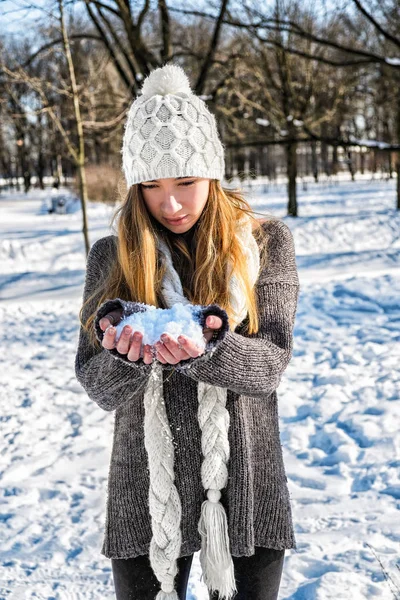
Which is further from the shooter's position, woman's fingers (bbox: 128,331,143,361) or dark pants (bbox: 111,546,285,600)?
dark pants (bbox: 111,546,285,600)

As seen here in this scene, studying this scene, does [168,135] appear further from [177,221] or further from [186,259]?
[186,259]

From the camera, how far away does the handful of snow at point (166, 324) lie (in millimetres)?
1189

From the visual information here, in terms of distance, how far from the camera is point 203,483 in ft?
4.80

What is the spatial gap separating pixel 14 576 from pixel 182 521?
1609mm

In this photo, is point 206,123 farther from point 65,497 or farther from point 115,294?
point 65,497

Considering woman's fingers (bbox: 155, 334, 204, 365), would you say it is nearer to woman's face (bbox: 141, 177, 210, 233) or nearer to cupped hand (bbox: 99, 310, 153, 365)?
cupped hand (bbox: 99, 310, 153, 365)

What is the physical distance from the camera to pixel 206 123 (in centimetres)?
161

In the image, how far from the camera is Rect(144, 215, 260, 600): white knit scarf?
143cm

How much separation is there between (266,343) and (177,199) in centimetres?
43

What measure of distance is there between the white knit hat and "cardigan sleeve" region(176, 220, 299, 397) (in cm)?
27

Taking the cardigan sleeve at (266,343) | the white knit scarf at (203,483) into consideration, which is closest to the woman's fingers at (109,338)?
the cardigan sleeve at (266,343)

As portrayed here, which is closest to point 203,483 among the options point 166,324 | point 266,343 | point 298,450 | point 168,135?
point 266,343

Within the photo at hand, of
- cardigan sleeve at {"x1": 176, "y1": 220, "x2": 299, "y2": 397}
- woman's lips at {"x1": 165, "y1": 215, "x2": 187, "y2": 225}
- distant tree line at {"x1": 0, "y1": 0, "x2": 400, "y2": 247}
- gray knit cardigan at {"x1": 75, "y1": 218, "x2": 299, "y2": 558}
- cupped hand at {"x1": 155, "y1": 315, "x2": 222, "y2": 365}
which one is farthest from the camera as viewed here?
distant tree line at {"x1": 0, "y1": 0, "x2": 400, "y2": 247}

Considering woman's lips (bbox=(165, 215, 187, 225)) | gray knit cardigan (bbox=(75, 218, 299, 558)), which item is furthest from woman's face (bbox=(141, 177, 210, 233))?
gray knit cardigan (bbox=(75, 218, 299, 558))
